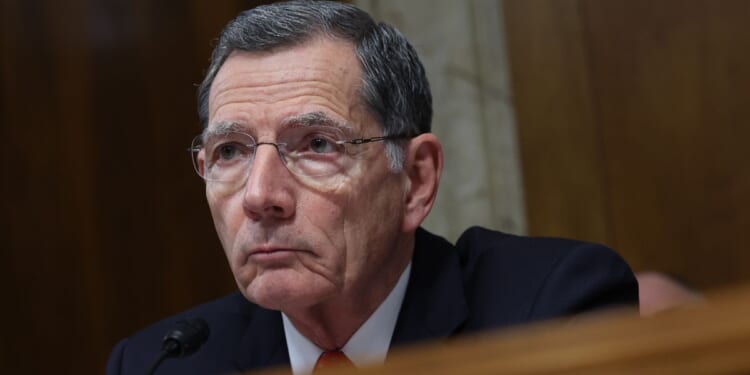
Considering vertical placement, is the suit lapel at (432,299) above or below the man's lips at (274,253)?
below

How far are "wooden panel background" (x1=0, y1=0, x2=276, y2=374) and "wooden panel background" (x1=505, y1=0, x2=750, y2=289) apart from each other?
1.26 meters

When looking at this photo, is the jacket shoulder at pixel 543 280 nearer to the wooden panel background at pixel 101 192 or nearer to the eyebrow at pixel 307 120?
the eyebrow at pixel 307 120

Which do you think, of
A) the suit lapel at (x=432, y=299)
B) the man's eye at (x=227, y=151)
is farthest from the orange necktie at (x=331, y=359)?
the man's eye at (x=227, y=151)

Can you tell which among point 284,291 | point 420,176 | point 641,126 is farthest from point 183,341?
point 641,126

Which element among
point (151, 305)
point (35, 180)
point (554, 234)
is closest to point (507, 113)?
point (554, 234)

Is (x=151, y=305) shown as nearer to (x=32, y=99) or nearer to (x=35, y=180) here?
(x=35, y=180)

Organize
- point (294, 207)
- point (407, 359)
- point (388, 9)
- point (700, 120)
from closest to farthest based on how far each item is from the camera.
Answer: point (407, 359)
point (294, 207)
point (700, 120)
point (388, 9)

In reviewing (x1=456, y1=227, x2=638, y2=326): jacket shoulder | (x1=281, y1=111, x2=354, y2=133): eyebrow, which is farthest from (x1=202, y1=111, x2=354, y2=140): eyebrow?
(x1=456, y1=227, x2=638, y2=326): jacket shoulder

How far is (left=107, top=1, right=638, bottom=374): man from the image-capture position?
2203 millimetres

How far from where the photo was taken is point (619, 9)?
3432 mm

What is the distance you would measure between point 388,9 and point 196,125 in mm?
924

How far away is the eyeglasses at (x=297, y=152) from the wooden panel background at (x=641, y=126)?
1267mm

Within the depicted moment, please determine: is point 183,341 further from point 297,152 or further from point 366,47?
point 366,47

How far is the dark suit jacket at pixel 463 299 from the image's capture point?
2.20m
